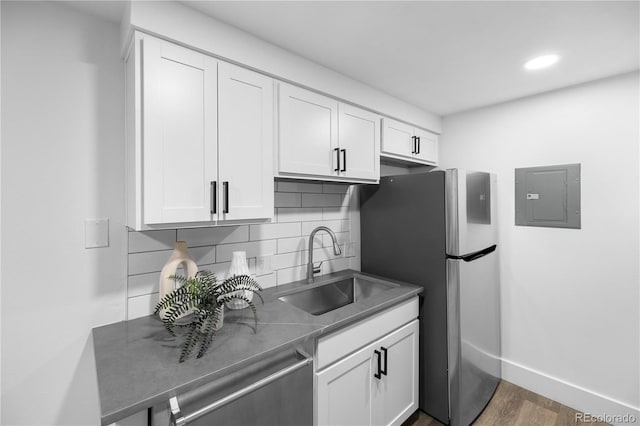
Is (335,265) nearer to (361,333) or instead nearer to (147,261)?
(361,333)

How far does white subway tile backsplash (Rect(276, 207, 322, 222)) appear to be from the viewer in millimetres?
1937

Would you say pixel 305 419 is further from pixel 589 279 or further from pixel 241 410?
pixel 589 279

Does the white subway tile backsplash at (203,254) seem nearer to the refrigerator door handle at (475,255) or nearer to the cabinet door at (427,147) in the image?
the refrigerator door handle at (475,255)

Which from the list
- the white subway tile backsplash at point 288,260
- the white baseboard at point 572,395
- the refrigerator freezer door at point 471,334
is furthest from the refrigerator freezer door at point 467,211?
the white baseboard at point 572,395

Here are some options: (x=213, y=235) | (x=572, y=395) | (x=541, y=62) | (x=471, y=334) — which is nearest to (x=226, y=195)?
(x=213, y=235)

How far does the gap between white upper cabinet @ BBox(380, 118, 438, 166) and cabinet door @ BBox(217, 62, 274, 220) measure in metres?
1.00

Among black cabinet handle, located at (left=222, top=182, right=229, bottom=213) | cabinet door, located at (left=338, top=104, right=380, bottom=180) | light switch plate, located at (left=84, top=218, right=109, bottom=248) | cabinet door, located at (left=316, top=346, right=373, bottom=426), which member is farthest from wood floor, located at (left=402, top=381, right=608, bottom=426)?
light switch plate, located at (left=84, top=218, right=109, bottom=248)

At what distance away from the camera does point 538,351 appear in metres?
2.18

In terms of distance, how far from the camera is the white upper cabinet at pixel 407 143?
84.9 inches

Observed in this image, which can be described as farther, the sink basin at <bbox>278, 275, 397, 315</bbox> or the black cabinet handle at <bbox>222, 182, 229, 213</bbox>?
the sink basin at <bbox>278, 275, 397, 315</bbox>

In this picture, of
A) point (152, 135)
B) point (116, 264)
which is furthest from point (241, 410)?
point (152, 135)

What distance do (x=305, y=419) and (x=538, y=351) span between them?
1987mm

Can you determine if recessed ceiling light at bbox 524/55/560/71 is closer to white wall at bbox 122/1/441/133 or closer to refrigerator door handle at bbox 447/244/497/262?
white wall at bbox 122/1/441/133

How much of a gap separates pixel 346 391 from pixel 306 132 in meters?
1.41
